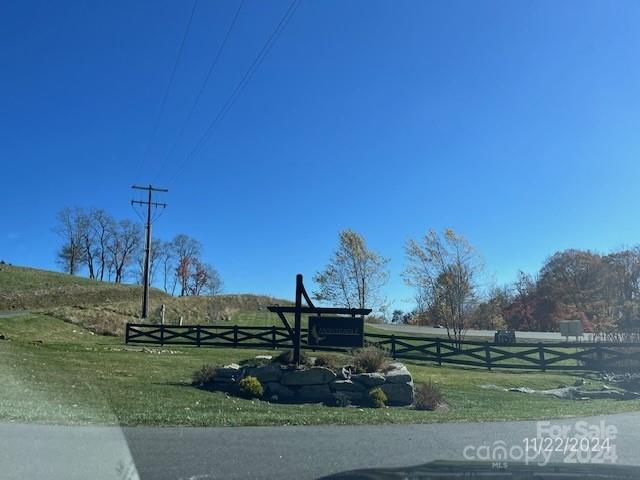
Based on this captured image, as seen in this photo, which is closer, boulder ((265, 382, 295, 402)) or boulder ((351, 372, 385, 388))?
boulder ((265, 382, 295, 402))

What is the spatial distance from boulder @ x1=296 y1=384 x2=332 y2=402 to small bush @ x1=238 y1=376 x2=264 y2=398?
39.4 inches

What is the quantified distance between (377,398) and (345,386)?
1008mm

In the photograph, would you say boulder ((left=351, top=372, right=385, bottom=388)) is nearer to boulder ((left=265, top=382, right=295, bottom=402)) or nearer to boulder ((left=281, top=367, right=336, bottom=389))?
boulder ((left=281, top=367, right=336, bottom=389))

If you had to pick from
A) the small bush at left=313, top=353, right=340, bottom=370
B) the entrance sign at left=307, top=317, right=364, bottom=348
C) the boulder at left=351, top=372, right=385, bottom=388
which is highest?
the entrance sign at left=307, top=317, right=364, bottom=348

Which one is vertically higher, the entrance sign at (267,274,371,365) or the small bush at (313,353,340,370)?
the entrance sign at (267,274,371,365)

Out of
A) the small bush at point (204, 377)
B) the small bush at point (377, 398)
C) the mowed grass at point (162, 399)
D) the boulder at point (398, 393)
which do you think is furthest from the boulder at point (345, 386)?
the small bush at point (204, 377)

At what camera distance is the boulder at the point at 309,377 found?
14.7 meters

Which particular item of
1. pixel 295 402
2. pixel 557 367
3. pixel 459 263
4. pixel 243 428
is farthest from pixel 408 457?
pixel 459 263

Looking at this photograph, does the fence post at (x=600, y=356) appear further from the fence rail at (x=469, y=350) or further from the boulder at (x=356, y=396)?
the boulder at (x=356, y=396)

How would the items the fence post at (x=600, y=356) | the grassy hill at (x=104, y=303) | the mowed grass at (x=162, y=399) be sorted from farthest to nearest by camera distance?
the grassy hill at (x=104, y=303) < the fence post at (x=600, y=356) < the mowed grass at (x=162, y=399)

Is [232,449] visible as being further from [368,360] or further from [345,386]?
[368,360]

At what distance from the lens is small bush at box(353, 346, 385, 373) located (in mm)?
15812

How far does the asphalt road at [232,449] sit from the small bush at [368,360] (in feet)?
18.9

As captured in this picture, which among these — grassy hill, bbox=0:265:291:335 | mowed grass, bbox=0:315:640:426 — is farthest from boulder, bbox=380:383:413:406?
grassy hill, bbox=0:265:291:335
